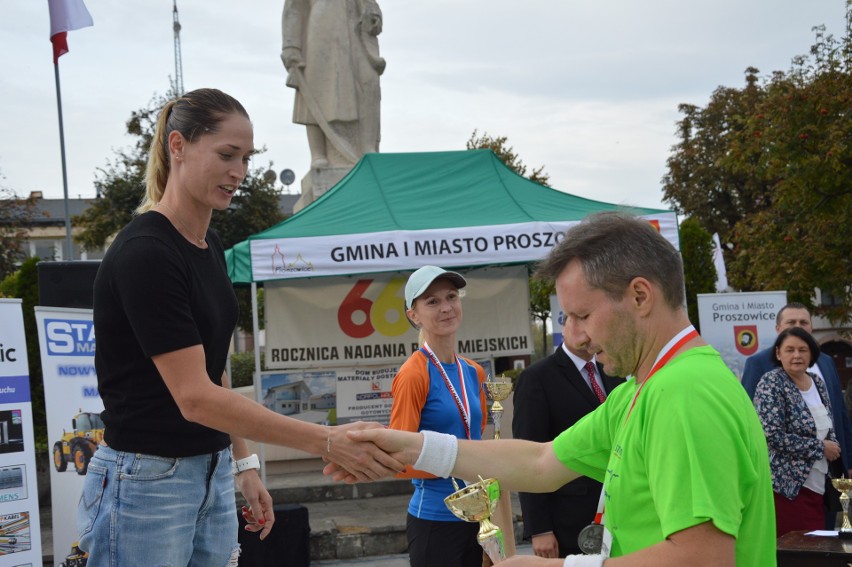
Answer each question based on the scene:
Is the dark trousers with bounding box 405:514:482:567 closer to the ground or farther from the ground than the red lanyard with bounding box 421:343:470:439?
closer to the ground

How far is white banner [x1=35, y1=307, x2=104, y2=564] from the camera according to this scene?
621 cm

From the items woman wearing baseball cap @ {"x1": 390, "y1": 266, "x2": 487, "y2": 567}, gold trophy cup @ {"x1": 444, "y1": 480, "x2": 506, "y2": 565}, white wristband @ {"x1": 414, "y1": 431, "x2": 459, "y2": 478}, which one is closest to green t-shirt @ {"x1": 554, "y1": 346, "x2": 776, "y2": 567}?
gold trophy cup @ {"x1": 444, "y1": 480, "x2": 506, "y2": 565}

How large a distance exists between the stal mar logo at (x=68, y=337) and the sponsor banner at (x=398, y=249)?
8.13ft

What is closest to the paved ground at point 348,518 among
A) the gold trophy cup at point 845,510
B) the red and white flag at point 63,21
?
the gold trophy cup at point 845,510

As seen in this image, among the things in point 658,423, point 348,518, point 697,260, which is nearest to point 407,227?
point 348,518

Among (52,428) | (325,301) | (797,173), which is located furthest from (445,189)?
(797,173)

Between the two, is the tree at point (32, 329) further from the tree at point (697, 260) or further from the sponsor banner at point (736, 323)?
the tree at point (697, 260)

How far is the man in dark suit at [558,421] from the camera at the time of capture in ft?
15.0

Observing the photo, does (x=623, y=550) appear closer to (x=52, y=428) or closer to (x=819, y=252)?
(x=52, y=428)

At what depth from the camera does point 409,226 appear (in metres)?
9.25

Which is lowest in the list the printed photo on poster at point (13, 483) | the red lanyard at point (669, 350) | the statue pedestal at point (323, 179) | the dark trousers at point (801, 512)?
the dark trousers at point (801, 512)

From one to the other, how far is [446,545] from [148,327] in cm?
217

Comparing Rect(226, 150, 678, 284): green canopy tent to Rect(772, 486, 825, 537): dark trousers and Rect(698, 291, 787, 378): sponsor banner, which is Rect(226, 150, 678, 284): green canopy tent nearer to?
Rect(698, 291, 787, 378): sponsor banner

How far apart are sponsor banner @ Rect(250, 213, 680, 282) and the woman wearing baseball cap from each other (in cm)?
410
